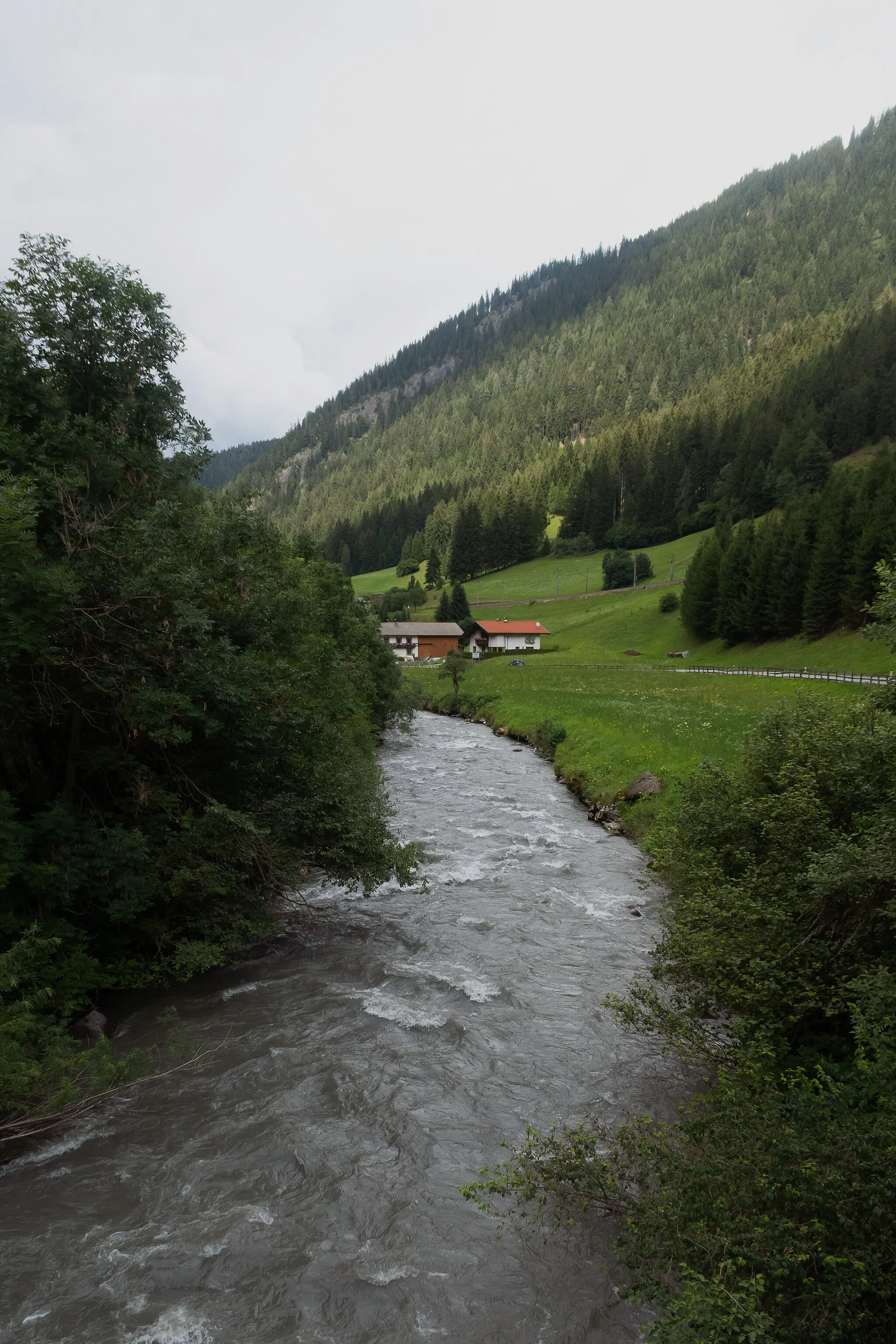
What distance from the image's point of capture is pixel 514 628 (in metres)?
114

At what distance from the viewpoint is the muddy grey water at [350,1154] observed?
8266 millimetres

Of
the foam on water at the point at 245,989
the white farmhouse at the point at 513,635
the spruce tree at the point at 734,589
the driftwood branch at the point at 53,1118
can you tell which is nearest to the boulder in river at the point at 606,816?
the foam on water at the point at 245,989

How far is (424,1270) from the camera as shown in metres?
8.81

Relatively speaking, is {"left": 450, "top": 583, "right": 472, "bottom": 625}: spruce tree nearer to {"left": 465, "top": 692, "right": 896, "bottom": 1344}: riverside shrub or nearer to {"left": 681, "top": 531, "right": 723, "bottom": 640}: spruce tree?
{"left": 681, "top": 531, "right": 723, "bottom": 640}: spruce tree

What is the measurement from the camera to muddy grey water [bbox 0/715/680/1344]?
Result: 8.27 metres

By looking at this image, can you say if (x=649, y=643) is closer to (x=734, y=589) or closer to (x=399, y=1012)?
(x=734, y=589)

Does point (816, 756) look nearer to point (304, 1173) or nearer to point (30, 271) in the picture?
point (304, 1173)

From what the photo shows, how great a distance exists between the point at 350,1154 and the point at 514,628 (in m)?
105

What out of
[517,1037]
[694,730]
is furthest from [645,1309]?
[694,730]

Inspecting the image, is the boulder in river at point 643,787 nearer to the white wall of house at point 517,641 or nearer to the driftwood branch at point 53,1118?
the driftwood branch at point 53,1118

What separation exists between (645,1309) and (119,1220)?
688 cm

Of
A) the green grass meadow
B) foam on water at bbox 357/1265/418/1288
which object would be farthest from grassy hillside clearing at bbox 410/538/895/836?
foam on water at bbox 357/1265/418/1288

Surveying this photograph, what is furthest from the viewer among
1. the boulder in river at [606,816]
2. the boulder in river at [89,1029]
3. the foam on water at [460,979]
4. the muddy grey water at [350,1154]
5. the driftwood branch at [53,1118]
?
the boulder in river at [606,816]

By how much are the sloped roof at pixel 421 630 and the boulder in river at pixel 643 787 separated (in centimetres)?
9621
